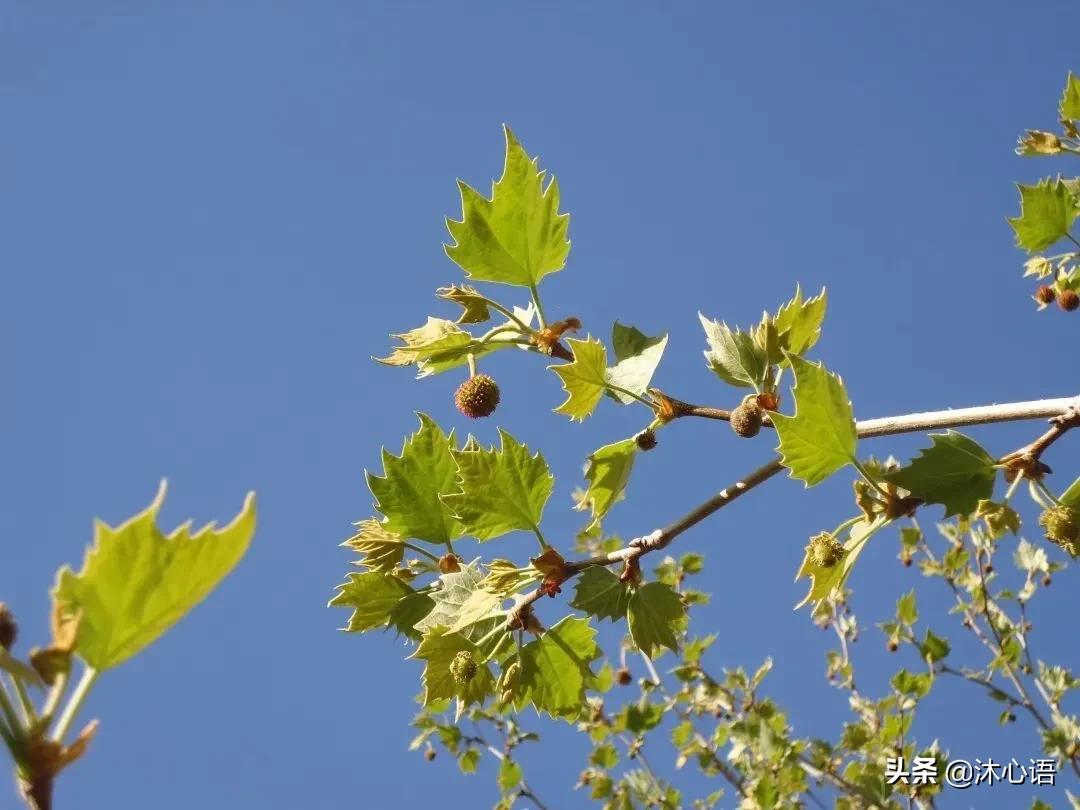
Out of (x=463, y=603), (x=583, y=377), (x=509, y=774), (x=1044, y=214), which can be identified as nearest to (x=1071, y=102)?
(x=1044, y=214)

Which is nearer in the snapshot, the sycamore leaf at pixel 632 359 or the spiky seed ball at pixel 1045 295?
the sycamore leaf at pixel 632 359

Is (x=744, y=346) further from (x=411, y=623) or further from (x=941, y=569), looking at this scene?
(x=941, y=569)

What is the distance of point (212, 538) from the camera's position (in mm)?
1100

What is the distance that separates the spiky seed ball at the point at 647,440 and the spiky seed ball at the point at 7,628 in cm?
154

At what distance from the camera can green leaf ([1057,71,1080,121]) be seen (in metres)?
3.80

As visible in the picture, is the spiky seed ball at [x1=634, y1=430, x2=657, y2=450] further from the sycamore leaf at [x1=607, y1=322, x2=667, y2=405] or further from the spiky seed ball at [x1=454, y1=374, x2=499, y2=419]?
the spiky seed ball at [x1=454, y1=374, x2=499, y2=419]

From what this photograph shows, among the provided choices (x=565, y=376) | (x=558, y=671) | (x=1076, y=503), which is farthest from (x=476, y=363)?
(x=1076, y=503)

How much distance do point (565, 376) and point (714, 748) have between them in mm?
4562

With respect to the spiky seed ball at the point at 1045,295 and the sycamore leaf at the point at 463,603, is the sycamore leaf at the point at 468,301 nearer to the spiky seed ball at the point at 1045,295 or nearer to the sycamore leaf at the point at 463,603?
the sycamore leaf at the point at 463,603

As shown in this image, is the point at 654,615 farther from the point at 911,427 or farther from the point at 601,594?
the point at 911,427

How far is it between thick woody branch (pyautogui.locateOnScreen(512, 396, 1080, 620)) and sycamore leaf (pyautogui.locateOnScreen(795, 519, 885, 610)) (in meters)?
0.24

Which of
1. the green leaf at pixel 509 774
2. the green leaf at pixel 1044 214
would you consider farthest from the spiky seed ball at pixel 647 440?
the green leaf at pixel 509 774

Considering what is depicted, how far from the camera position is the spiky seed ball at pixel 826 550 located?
7.25ft

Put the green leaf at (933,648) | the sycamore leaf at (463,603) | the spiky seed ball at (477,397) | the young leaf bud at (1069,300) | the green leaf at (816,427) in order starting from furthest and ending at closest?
1. the green leaf at (933,648)
2. the young leaf bud at (1069,300)
3. the spiky seed ball at (477,397)
4. the sycamore leaf at (463,603)
5. the green leaf at (816,427)
